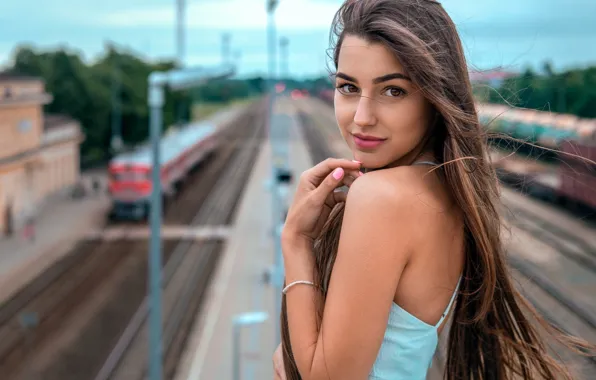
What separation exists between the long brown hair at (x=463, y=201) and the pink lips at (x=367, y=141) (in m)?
0.16

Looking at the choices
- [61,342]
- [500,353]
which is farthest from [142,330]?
[500,353]

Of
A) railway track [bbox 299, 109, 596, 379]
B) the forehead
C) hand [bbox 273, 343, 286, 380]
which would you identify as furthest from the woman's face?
railway track [bbox 299, 109, 596, 379]

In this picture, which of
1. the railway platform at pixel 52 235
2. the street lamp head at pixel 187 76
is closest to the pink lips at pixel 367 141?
the street lamp head at pixel 187 76

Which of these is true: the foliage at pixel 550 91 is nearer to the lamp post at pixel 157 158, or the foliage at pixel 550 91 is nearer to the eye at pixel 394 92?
the eye at pixel 394 92

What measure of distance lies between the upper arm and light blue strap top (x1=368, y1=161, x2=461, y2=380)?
0.23ft

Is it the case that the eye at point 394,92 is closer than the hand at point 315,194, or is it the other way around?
the eye at point 394,92

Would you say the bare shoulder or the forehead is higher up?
the forehead

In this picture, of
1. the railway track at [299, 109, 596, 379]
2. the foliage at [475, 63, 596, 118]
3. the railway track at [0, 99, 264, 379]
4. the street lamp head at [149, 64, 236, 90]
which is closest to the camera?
the foliage at [475, 63, 596, 118]

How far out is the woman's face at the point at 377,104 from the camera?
5.74 feet

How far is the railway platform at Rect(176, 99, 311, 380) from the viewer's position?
14.8 m

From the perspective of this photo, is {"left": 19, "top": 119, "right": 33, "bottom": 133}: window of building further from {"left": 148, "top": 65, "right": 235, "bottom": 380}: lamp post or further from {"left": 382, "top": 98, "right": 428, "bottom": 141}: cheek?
{"left": 382, "top": 98, "right": 428, "bottom": 141}: cheek

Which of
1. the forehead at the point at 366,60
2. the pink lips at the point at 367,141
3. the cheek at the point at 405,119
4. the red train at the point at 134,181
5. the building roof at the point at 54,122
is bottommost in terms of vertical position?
the red train at the point at 134,181

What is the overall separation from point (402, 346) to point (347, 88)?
62cm

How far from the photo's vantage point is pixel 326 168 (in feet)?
6.29
